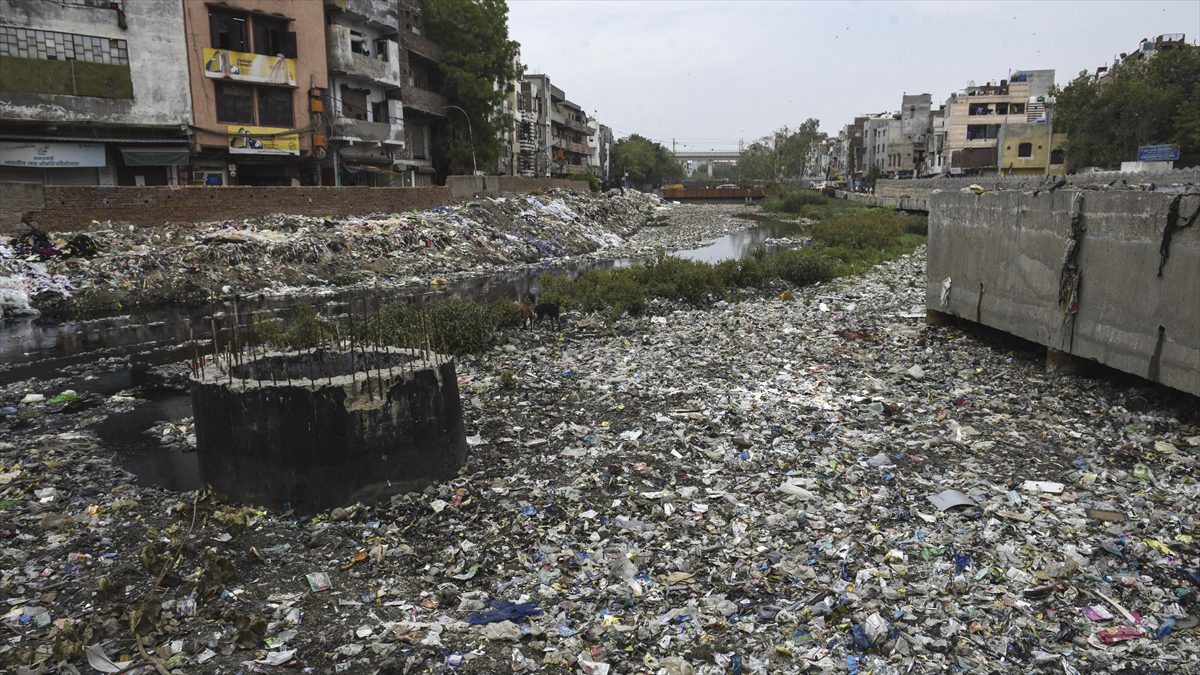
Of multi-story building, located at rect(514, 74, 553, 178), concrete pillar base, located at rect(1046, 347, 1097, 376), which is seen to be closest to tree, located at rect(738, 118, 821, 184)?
multi-story building, located at rect(514, 74, 553, 178)

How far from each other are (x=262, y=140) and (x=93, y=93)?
18.1 feet

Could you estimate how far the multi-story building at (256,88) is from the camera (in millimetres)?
26328

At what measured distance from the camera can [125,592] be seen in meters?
4.30

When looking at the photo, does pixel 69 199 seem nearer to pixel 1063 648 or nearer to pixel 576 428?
pixel 576 428

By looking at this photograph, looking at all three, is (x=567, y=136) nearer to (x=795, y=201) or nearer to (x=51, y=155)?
(x=795, y=201)

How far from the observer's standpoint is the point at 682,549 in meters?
4.71

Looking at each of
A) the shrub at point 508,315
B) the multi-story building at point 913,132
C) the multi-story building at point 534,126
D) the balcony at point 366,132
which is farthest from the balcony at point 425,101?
the multi-story building at point 913,132

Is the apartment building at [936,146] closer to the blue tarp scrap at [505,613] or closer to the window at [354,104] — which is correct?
the window at [354,104]

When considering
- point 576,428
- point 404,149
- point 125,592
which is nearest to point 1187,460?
point 576,428

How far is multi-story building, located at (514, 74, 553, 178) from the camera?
58.8 m

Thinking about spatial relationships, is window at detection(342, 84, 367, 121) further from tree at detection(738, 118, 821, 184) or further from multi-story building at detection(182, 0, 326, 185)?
tree at detection(738, 118, 821, 184)

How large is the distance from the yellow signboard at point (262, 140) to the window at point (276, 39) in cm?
285

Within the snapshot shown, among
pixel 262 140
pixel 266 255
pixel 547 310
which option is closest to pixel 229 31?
pixel 262 140

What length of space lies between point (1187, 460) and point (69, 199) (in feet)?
74.0
